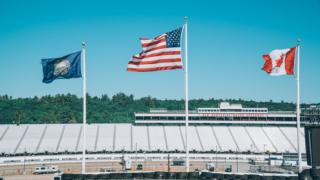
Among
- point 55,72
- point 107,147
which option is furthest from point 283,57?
point 107,147

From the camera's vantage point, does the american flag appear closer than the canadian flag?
Yes

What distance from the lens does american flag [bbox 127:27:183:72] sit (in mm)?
26453

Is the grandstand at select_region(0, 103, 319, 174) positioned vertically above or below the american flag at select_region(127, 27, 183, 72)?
below

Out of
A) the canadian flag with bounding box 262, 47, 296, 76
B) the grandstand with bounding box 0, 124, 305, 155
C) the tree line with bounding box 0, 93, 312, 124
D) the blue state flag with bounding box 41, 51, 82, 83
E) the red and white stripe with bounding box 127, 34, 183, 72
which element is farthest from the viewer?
the tree line with bounding box 0, 93, 312, 124

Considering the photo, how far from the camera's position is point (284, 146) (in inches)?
3268

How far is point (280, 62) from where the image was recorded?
94.1ft

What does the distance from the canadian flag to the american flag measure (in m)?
7.20

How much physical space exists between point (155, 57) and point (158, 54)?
29 cm

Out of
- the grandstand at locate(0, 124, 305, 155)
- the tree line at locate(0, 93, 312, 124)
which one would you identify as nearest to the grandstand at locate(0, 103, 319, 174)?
the grandstand at locate(0, 124, 305, 155)

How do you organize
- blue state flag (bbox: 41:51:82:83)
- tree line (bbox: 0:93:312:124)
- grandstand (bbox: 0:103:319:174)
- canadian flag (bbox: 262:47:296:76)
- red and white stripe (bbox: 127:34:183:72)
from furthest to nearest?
tree line (bbox: 0:93:312:124)
grandstand (bbox: 0:103:319:174)
blue state flag (bbox: 41:51:82:83)
canadian flag (bbox: 262:47:296:76)
red and white stripe (bbox: 127:34:183:72)

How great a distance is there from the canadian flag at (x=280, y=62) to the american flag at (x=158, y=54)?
7.20 m

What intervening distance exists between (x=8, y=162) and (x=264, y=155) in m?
47.9

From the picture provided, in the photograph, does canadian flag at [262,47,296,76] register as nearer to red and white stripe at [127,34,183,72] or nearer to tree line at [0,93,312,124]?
red and white stripe at [127,34,183,72]

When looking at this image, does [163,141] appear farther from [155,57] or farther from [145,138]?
[155,57]
